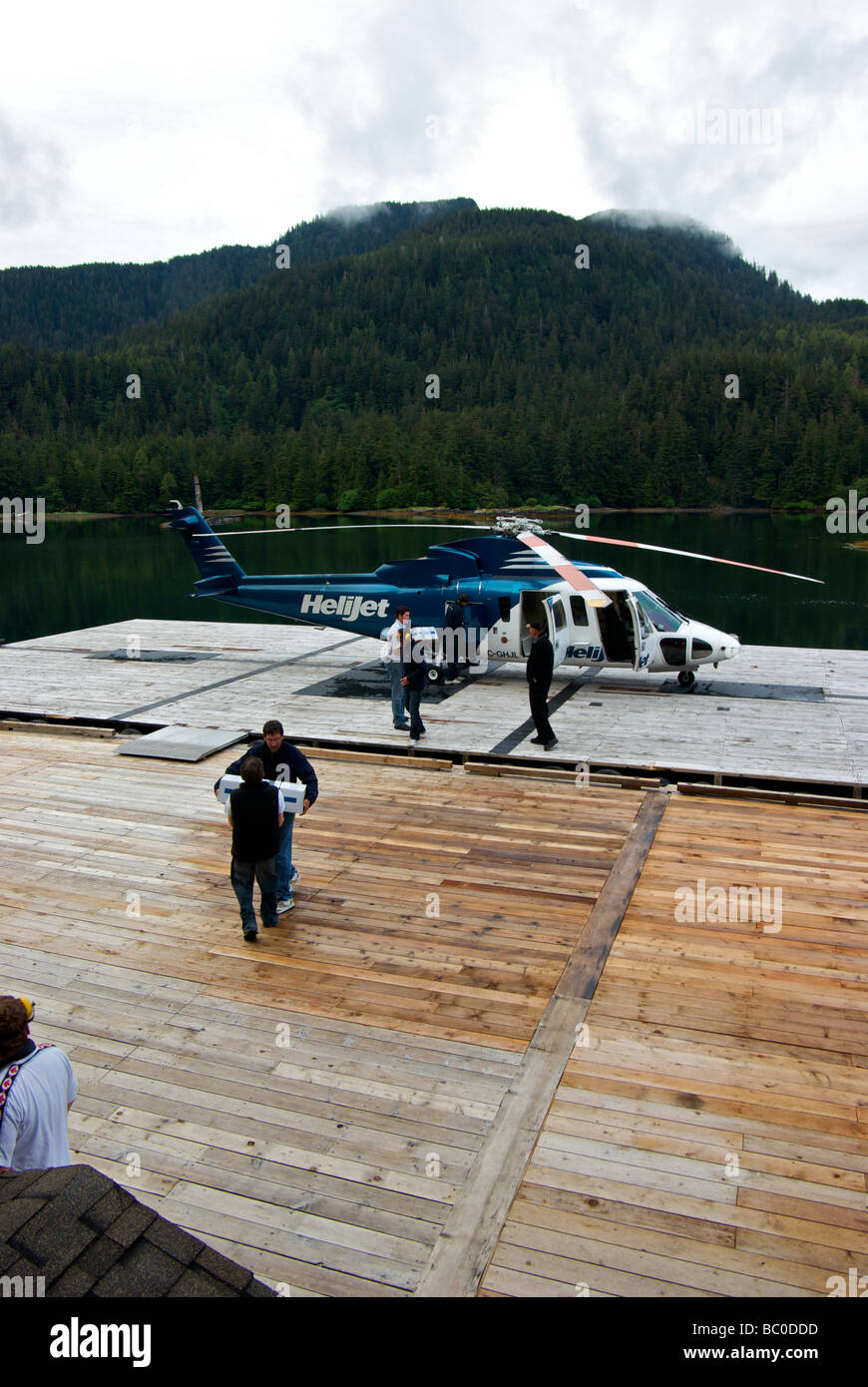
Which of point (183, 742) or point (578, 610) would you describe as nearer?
point (183, 742)

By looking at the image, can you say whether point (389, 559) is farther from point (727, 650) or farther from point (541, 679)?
point (541, 679)

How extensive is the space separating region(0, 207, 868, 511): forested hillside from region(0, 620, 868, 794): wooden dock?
100 ft

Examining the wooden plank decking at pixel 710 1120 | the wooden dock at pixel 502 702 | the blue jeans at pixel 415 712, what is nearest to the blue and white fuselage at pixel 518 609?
the wooden dock at pixel 502 702

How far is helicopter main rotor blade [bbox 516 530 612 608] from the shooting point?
Result: 513 inches

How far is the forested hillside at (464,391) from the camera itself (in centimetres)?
9012

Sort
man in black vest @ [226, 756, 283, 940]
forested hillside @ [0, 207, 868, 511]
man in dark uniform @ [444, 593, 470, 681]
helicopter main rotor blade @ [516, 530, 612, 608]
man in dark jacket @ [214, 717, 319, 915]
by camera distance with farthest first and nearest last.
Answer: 1. forested hillside @ [0, 207, 868, 511]
2. man in dark uniform @ [444, 593, 470, 681]
3. helicopter main rotor blade @ [516, 530, 612, 608]
4. man in dark jacket @ [214, 717, 319, 915]
5. man in black vest @ [226, 756, 283, 940]

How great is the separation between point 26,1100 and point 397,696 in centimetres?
869

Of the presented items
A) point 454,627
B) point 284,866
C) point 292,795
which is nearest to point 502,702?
point 454,627

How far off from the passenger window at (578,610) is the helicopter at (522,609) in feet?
0.05

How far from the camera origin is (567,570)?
43.1ft

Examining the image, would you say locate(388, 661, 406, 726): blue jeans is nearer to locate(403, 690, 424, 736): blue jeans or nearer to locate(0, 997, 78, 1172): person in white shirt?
locate(403, 690, 424, 736): blue jeans

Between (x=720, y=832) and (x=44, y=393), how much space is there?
5714 inches

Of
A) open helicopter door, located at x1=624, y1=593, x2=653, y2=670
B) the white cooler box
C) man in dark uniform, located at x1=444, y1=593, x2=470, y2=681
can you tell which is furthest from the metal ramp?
open helicopter door, located at x1=624, y1=593, x2=653, y2=670
